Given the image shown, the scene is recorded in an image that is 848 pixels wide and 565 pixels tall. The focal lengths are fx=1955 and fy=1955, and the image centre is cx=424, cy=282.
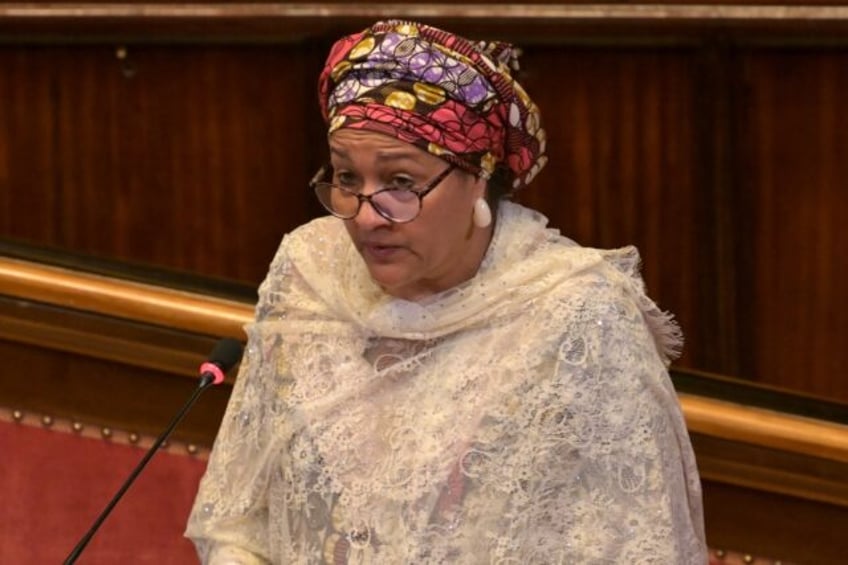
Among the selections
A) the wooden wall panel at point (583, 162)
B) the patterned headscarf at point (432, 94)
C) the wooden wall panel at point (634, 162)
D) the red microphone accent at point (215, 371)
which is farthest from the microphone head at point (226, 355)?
the wooden wall panel at point (634, 162)

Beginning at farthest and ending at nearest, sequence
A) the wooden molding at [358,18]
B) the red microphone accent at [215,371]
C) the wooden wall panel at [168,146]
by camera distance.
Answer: the wooden wall panel at [168,146]
the wooden molding at [358,18]
the red microphone accent at [215,371]

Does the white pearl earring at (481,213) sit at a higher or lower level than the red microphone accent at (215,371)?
higher

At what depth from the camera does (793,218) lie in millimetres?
3863

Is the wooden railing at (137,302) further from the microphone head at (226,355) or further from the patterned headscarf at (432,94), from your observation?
the patterned headscarf at (432,94)

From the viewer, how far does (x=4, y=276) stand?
119 inches

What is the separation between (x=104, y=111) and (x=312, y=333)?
187cm

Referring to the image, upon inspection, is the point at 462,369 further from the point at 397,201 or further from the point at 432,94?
the point at 432,94

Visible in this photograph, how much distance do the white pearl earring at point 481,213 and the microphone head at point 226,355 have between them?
0.38 m

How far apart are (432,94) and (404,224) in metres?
0.15

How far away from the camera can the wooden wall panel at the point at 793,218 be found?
3824mm

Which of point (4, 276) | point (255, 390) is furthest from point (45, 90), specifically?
point (255, 390)

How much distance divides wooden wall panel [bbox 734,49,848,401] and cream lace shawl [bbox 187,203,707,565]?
61.7 inches

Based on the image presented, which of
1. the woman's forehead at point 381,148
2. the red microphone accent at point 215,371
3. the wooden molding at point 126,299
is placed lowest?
the wooden molding at point 126,299

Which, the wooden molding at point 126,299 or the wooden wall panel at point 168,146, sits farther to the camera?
the wooden wall panel at point 168,146
